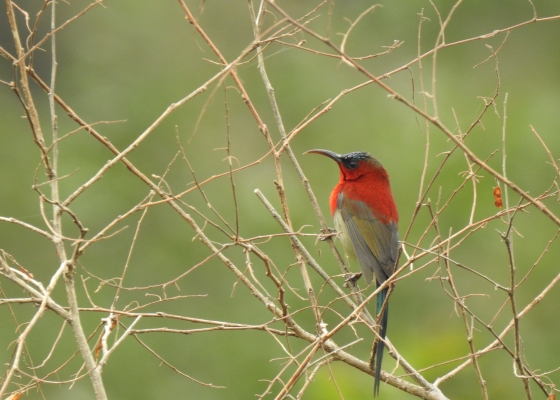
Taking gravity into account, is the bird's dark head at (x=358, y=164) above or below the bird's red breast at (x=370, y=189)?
above

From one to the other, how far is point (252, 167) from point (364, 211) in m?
3.86

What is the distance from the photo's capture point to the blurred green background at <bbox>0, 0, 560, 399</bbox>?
789 centimetres

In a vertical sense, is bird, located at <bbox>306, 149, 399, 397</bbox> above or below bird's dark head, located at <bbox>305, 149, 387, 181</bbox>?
below

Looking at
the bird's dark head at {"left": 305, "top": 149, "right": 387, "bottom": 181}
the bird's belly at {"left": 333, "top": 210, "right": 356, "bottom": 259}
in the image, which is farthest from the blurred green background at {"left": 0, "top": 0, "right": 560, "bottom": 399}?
the bird's dark head at {"left": 305, "top": 149, "right": 387, "bottom": 181}

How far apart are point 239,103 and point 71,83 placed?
250cm

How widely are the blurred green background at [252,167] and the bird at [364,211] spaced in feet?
5.42

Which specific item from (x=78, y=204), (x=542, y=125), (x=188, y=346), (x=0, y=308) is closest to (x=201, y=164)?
(x=78, y=204)

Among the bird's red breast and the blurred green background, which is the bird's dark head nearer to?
the bird's red breast

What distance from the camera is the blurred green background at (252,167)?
789 cm

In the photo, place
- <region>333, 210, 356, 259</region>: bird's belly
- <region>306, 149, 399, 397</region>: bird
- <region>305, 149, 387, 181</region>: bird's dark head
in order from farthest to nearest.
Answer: <region>305, 149, 387, 181</region>: bird's dark head, <region>333, 210, 356, 259</region>: bird's belly, <region>306, 149, 399, 397</region>: bird

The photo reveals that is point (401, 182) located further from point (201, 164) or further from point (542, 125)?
point (201, 164)

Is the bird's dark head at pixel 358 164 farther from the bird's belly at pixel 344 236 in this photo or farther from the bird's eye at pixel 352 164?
the bird's belly at pixel 344 236

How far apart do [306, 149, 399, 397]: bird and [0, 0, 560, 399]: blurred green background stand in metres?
1.65

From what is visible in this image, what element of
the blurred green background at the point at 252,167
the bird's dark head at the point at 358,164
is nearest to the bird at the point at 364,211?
the bird's dark head at the point at 358,164
